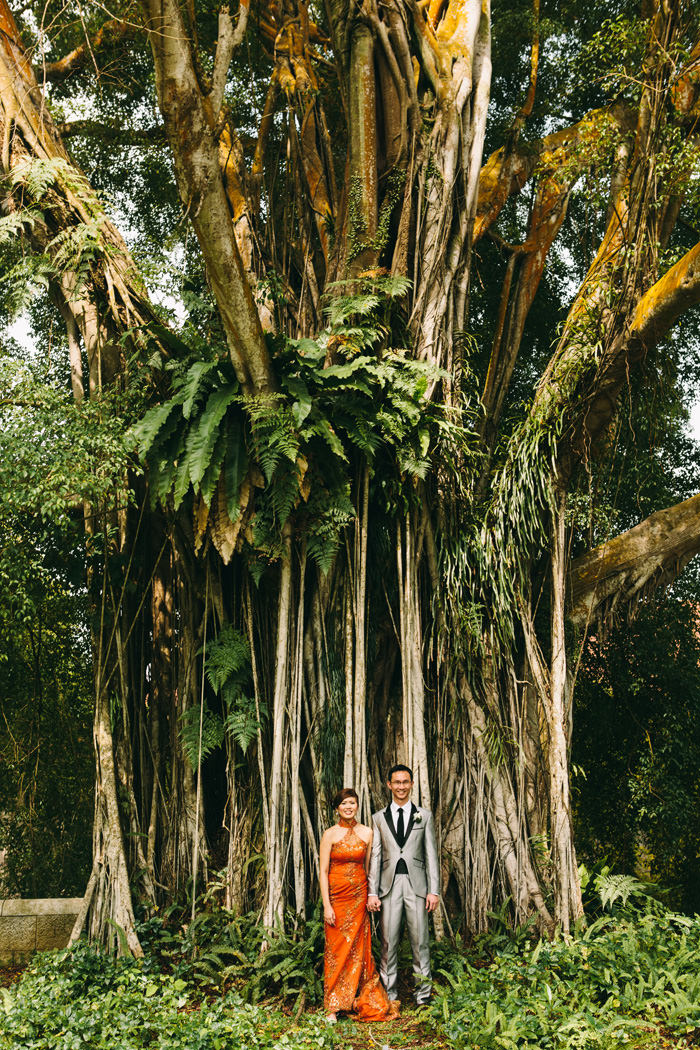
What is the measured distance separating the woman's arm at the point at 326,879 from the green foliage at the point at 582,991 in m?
0.72

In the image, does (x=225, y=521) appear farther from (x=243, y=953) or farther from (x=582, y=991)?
(x=582, y=991)

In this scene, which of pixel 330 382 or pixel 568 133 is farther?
pixel 568 133

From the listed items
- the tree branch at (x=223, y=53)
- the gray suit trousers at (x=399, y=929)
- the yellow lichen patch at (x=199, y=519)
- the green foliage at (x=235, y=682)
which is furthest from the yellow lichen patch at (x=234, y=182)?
the gray suit trousers at (x=399, y=929)

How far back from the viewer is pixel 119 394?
5734 millimetres

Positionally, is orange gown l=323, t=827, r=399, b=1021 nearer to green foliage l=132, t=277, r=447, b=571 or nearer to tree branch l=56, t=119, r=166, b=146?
green foliage l=132, t=277, r=447, b=571

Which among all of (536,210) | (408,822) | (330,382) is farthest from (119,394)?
(536,210)

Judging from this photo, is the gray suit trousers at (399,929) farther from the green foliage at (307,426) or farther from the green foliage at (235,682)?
the green foliage at (307,426)

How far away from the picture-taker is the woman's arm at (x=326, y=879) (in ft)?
16.1

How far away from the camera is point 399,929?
16.6ft

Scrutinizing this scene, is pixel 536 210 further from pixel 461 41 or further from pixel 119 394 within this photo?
pixel 119 394

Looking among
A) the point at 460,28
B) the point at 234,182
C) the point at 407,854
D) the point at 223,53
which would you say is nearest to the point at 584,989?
the point at 407,854

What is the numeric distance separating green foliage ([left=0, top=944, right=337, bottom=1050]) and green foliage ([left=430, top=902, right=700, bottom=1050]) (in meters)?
0.79

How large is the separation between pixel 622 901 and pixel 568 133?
657cm

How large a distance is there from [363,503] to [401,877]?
235 centimetres
